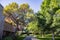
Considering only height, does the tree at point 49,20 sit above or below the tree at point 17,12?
below

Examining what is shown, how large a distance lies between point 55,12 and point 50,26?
223cm

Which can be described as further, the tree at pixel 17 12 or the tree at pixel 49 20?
the tree at pixel 17 12

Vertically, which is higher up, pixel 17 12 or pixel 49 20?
pixel 17 12

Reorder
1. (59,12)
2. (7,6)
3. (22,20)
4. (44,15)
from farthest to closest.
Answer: (22,20) → (7,6) → (44,15) → (59,12)

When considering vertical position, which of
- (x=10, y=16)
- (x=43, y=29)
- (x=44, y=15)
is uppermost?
(x=10, y=16)

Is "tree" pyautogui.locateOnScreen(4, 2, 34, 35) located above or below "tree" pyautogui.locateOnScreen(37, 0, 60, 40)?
above

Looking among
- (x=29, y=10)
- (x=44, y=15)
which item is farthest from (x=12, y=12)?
(x=44, y=15)

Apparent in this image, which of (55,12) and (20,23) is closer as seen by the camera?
(55,12)

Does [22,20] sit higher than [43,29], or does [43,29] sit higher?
[22,20]

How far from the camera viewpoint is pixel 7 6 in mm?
47031

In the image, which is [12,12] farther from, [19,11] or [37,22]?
[37,22]

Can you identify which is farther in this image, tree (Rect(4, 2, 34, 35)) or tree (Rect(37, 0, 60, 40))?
tree (Rect(4, 2, 34, 35))

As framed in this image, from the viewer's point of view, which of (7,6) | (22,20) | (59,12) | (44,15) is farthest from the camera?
(22,20)

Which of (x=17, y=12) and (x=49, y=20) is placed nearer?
(x=49, y=20)
